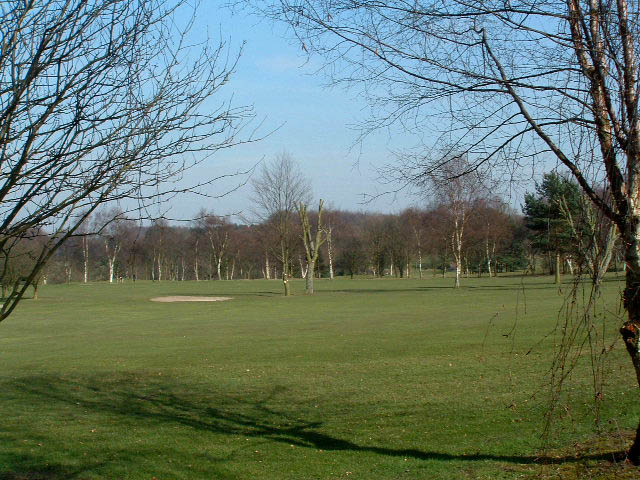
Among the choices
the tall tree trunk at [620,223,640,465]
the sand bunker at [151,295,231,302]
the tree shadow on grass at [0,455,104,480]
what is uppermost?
the tall tree trunk at [620,223,640,465]

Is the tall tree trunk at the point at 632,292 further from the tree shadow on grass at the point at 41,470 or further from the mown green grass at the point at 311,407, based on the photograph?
the tree shadow on grass at the point at 41,470

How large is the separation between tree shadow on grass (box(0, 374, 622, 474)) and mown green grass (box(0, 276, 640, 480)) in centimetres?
4

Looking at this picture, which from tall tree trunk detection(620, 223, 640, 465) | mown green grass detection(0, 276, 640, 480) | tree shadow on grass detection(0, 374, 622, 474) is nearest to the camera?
tall tree trunk detection(620, 223, 640, 465)

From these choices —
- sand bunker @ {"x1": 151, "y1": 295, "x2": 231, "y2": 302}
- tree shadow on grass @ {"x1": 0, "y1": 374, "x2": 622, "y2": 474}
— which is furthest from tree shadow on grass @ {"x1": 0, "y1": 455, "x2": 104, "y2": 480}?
sand bunker @ {"x1": 151, "y1": 295, "x2": 231, "y2": 302}

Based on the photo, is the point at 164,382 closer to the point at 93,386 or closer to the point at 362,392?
the point at 93,386

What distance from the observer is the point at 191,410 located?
35.8 ft

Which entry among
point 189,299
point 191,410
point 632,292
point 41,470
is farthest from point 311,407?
point 189,299

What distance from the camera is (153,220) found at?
4.71 metres

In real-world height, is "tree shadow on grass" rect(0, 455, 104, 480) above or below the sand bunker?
below

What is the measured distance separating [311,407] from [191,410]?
212cm

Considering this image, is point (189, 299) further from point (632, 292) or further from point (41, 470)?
point (632, 292)

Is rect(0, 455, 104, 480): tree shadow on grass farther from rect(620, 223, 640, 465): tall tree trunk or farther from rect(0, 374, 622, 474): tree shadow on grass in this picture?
rect(620, 223, 640, 465): tall tree trunk

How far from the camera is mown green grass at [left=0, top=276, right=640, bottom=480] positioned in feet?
23.8

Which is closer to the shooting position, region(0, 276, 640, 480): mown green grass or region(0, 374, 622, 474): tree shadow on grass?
region(0, 276, 640, 480): mown green grass
